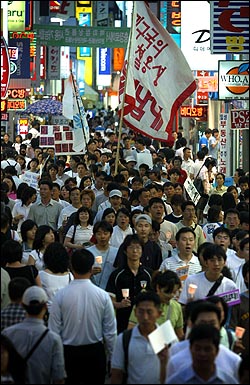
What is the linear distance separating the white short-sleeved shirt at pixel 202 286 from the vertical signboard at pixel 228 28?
326 inches

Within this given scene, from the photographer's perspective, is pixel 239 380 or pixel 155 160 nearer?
pixel 239 380

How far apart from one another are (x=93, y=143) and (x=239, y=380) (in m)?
18.4

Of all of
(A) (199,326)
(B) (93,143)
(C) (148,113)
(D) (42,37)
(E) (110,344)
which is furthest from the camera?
(D) (42,37)

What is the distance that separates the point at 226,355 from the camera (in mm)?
7582

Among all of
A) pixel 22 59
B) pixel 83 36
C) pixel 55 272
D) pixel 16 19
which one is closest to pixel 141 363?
pixel 55 272

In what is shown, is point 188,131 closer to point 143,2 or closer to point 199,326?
point 143,2

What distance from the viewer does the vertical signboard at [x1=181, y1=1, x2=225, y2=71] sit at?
28.2 metres

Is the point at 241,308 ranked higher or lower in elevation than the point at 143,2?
lower

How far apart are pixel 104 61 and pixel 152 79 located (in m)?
62.1

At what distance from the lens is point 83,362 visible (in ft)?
30.2

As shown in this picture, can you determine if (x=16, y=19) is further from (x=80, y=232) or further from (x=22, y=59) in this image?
(x=80, y=232)

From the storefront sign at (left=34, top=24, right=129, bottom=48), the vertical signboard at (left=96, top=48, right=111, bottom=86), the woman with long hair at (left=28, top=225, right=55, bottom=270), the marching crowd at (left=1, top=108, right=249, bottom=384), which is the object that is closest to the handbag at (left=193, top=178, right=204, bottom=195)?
the marching crowd at (left=1, top=108, right=249, bottom=384)

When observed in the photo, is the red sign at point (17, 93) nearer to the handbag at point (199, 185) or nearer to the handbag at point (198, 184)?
the handbag at point (198, 184)

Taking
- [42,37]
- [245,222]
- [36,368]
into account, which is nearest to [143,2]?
[245,222]
